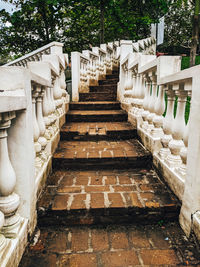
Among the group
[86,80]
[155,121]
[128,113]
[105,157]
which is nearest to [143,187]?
[105,157]

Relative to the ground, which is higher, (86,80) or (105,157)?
(86,80)

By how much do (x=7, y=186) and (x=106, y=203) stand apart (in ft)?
3.08

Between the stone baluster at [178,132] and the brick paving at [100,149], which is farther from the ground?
the stone baluster at [178,132]

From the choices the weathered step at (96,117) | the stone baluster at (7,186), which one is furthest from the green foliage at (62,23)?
the stone baluster at (7,186)

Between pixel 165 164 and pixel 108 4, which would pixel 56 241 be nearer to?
pixel 165 164

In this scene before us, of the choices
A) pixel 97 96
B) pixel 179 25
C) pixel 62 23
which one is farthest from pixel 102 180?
pixel 179 25

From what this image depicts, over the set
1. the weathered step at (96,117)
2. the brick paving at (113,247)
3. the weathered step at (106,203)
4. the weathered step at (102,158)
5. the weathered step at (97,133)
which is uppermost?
the weathered step at (96,117)

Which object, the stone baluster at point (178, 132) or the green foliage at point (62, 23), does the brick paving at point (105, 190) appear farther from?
the green foliage at point (62, 23)

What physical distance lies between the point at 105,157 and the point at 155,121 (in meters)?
0.79

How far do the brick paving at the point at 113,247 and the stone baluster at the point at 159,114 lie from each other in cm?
116

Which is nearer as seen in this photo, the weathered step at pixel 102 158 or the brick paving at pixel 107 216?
the brick paving at pixel 107 216

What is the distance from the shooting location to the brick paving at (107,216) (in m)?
1.56

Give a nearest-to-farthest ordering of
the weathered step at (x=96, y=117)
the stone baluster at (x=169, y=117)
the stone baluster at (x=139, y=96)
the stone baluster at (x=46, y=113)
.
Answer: the stone baluster at (x=169, y=117)
the stone baluster at (x=46, y=113)
the stone baluster at (x=139, y=96)
the weathered step at (x=96, y=117)

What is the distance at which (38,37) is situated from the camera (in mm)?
9250
